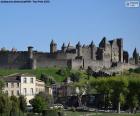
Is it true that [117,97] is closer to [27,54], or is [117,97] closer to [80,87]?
[80,87]

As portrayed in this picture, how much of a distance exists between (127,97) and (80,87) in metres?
17.0

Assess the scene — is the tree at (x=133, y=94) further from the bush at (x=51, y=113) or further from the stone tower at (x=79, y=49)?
the stone tower at (x=79, y=49)

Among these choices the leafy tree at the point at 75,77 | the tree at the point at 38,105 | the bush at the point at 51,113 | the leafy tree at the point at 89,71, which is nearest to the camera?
the bush at the point at 51,113

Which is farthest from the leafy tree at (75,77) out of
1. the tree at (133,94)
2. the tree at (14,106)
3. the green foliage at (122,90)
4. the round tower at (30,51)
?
the tree at (14,106)

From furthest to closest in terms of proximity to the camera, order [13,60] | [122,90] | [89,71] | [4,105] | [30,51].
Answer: [13,60] < [30,51] < [89,71] < [122,90] < [4,105]

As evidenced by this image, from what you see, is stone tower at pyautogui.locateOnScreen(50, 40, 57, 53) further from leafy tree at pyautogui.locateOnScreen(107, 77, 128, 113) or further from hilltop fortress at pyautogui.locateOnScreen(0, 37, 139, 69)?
leafy tree at pyautogui.locateOnScreen(107, 77, 128, 113)

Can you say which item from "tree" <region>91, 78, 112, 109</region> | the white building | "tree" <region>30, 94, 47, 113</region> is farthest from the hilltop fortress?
"tree" <region>30, 94, 47, 113</region>

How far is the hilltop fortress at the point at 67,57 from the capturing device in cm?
13375

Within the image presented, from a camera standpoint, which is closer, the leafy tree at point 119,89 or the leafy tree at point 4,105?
the leafy tree at point 4,105

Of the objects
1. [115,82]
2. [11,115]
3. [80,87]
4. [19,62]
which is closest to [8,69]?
[19,62]

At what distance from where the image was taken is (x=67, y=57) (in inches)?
5349

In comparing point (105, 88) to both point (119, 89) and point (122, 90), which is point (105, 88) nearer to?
point (119, 89)

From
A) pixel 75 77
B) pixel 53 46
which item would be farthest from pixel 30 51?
pixel 75 77

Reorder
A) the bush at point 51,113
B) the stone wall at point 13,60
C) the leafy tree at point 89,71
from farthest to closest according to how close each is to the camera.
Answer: the stone wall at point 13,60 → the leafy tree at point 89,71 → the bush at point 51,113
